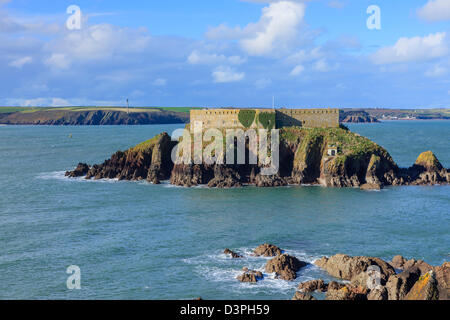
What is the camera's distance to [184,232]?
2243 inches

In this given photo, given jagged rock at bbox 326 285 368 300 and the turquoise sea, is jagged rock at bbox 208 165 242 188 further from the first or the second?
jagged rock at bbox 326 285 368 300

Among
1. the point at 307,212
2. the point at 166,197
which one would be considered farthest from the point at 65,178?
the point at 307,212

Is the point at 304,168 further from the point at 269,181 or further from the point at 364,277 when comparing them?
the point at 364,277

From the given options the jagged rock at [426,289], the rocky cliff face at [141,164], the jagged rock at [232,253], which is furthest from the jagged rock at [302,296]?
the rocky cliff face at [141,164]

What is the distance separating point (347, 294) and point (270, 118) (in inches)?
2788

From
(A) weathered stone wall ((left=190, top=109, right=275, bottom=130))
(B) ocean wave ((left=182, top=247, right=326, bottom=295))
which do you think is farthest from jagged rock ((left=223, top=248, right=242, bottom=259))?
(A) weathered stone wall ((left=190, top=109, right=275, bottom=130))

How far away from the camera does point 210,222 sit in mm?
62062

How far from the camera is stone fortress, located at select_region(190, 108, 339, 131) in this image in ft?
338

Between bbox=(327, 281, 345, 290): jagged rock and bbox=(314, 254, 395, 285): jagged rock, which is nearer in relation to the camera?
bbox=(327, 281, 345, 290): jagged rock

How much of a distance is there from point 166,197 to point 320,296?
1758 inches

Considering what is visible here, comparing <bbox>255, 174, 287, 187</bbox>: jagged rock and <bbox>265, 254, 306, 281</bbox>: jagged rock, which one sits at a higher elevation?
<bbox>255, 174, 287, 187</bbox>: jagged rock

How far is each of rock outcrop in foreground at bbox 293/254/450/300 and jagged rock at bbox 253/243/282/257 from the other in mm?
4667
